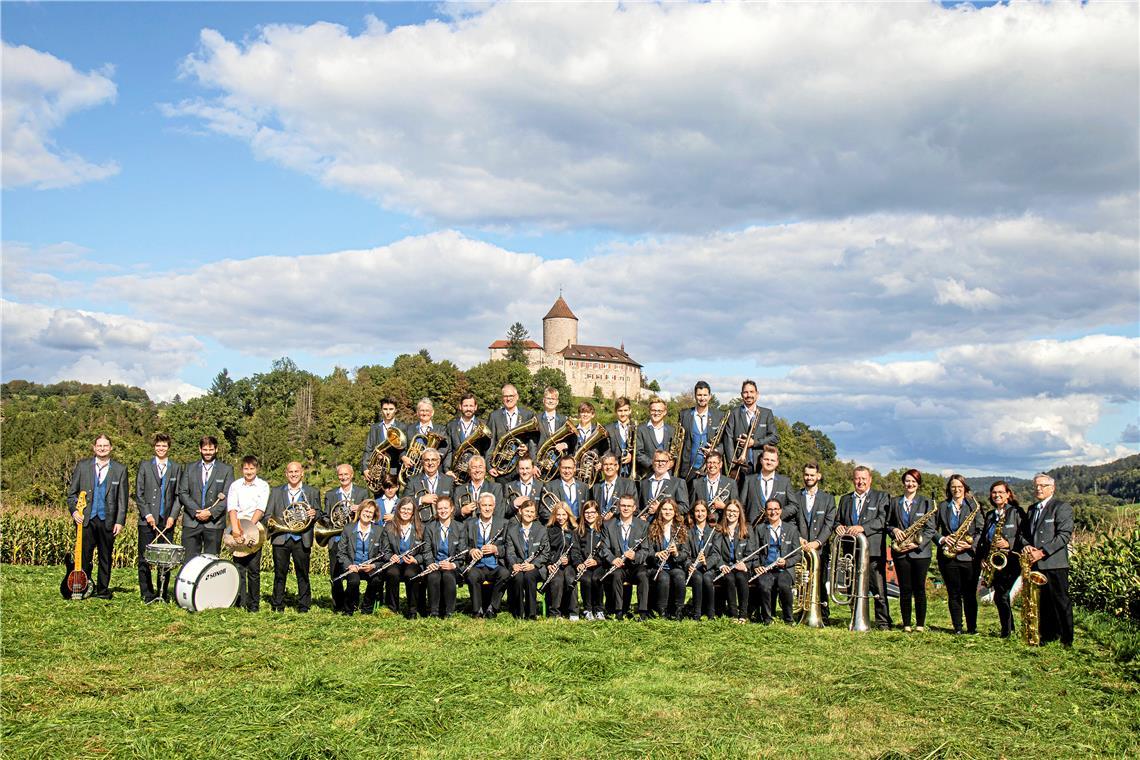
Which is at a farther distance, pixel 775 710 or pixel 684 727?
pixel 775 710

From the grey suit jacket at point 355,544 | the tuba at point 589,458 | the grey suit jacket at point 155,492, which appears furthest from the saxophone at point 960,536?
the grey suit jacket at point 155,492

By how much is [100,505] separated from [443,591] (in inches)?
174

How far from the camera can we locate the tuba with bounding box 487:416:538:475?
1105 centimetres

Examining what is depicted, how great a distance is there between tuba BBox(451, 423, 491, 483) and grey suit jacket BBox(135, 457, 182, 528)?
338 cm

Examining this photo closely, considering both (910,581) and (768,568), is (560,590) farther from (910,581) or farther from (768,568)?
(910,581)

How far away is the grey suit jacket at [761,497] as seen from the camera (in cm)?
1033

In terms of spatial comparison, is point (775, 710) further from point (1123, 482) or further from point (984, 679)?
point (1123, 482)

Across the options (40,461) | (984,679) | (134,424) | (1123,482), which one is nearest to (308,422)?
(134,424)

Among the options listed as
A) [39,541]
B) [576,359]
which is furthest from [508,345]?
[39,541]

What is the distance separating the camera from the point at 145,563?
34.4 feet

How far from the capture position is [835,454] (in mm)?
67500

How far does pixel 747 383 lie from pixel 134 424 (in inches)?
2695

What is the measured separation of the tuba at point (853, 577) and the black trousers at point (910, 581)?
0.40 metres

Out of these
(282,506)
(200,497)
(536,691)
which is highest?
(200,497)
